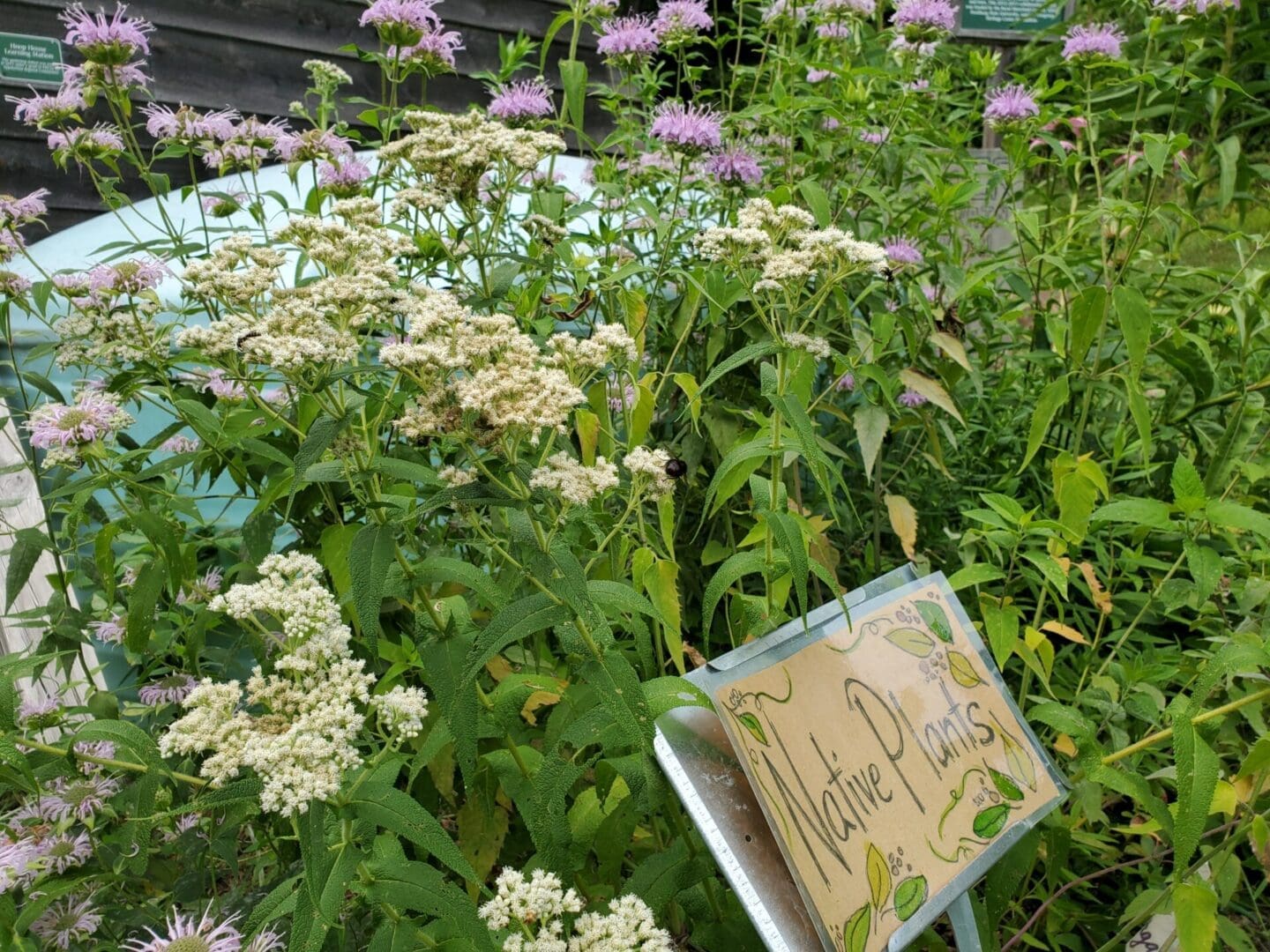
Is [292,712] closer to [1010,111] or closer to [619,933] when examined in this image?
[619,933]

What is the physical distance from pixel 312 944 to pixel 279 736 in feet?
0.69

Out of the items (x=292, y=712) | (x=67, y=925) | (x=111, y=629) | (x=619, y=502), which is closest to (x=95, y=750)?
(x=67, y=925)

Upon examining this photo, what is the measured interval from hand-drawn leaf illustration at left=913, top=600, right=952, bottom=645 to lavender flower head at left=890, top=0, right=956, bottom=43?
1.46 meters

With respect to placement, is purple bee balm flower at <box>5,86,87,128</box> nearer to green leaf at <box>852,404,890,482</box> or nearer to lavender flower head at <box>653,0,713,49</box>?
lavender flower head at <box>653,0,713,49</box>

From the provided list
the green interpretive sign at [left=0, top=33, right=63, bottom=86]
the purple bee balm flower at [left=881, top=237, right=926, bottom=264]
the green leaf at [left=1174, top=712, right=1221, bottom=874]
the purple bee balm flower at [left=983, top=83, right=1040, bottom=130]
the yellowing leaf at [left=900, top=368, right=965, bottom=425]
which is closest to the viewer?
the green leaf at [left=1174, top=712, right=1221, bottom=874]

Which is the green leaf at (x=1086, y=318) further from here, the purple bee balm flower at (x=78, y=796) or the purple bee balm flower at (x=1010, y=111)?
the purple bee balm flower at (x=78, y=796)

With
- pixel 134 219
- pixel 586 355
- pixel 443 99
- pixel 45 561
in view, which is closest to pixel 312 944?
pixel 586 355

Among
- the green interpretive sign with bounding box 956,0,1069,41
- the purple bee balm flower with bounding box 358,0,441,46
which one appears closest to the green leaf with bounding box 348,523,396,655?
the purple bee balm flower with bounding box 358,0,441,46

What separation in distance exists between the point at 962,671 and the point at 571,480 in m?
0.68

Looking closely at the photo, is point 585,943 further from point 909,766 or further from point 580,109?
point 580,109

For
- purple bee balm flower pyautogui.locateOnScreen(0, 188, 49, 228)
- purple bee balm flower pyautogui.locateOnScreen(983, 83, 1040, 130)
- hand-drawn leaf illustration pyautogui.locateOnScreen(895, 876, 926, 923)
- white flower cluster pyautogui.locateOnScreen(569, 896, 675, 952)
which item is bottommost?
hand-drawn leaf illustration pyautogui.locateOnScreen(895, 876, 926, 923)

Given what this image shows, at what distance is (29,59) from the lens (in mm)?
3275

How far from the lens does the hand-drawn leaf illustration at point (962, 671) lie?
4.50 feet

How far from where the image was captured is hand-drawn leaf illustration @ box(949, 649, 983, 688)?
4.50 feet
